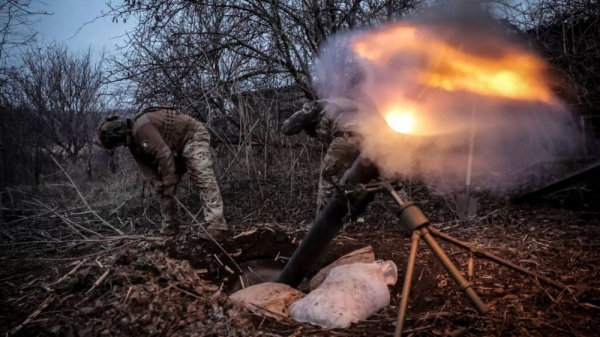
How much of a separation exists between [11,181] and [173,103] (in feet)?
31.4

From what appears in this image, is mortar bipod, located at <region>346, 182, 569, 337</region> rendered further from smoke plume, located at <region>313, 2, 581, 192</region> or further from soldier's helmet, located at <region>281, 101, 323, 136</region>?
soldier's helmet, located at <region>281, 101, 323, 136</region>

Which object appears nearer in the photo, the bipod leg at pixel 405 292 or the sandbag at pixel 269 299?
the bipod leg at pixel 405 292

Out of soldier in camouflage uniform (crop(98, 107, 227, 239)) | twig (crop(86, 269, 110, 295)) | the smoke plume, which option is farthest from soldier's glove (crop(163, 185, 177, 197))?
twig (crop(86, 269, 110, 295))

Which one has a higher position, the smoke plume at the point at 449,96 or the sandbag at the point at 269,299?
the smoke plume at the point at 449,96

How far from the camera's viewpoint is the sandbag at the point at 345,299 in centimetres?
282

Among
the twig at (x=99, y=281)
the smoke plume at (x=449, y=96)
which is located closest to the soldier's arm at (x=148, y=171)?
the smoke plume at (x=449, y=96)

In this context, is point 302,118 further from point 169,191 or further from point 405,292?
point 405,292

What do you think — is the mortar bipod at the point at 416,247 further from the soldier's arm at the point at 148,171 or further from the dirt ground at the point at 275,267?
the soldier's arm at the point at 148,171

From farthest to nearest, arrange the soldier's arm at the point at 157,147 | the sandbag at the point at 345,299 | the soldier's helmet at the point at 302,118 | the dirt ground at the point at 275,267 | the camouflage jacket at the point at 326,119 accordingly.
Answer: the soldier's helmet at the point at 302,118
the camouflage jacket at the point at 326,119
the soldier's arm at the point at 157,147
the sandbag at the point at 345,299
the dirt ground at the point at 275,267

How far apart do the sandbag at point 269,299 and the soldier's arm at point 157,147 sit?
2.73 meters

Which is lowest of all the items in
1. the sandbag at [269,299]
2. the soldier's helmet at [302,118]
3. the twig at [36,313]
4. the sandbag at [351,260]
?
the sandbag at [351,260]

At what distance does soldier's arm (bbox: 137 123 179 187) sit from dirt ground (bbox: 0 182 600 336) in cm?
104

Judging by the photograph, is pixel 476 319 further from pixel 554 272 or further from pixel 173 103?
pixel 173 103

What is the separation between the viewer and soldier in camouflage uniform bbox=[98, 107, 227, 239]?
5.65m
